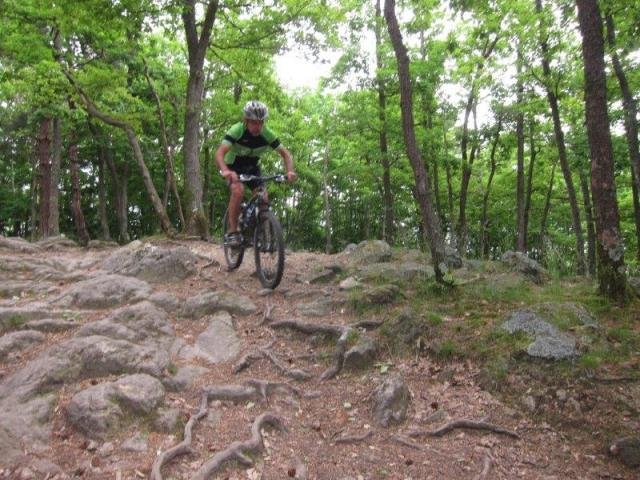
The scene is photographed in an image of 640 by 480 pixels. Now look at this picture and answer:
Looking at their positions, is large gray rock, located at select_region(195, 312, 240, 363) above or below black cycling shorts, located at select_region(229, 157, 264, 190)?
below

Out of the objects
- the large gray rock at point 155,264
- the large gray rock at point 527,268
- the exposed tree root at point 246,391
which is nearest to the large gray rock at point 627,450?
the exposed tree root at point 246,391

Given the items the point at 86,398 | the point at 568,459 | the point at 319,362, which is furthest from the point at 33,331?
the point at 568,459

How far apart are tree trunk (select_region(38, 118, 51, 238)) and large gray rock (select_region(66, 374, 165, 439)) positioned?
15566mm

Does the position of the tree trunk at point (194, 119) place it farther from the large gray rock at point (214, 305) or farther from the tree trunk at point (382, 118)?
the tree trunk at point (382, 118)

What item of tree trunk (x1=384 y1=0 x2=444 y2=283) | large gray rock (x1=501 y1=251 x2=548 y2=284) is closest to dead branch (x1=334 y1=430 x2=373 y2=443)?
tree trunk (x1=384 y1=0 x2=444 y2=283)

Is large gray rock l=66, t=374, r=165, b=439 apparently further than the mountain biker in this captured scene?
No

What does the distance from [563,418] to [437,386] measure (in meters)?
1.22

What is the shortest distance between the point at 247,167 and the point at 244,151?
357 mm

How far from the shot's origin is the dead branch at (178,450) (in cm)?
362

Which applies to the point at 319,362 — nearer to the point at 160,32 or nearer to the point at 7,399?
the point at 7,399

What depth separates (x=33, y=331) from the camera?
6055mm

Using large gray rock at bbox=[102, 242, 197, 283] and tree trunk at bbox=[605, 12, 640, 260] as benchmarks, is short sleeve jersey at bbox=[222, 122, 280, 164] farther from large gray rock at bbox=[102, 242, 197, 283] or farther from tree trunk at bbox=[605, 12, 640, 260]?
tree trunk at bbox=[605, 12, 640, 260]

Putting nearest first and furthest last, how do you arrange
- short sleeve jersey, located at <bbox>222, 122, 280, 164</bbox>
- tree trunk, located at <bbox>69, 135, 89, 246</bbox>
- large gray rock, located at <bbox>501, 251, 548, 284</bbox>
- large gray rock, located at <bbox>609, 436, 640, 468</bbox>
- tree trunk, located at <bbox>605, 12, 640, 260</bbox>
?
large gray rock, located at <bbox>609, 436, 640, 468</bbox>, short sleeve jersey, located at <bbox>222, 122, 280, 164</bbox>, large gray rock, located at <bbox>501, 251, 548, 284</bbox>, tree trunk, located at <bbox>605, 12, 640, 260</bbox>, tree trunk, located at <bbox>69, 135, 89, 246</bbox>

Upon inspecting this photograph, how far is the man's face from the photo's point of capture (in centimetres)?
731
